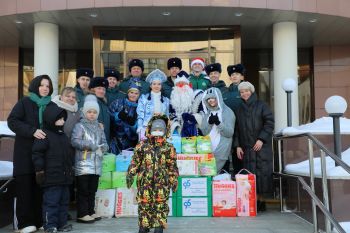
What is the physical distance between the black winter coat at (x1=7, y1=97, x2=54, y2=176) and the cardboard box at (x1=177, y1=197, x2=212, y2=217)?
90.9 inches

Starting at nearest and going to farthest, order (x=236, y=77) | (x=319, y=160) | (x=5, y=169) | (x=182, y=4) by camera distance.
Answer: (x=319, y=160), (x=5, y=169), (x=236, y=77), (x=182, y=4)

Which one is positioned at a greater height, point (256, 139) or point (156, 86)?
point (156, 86)

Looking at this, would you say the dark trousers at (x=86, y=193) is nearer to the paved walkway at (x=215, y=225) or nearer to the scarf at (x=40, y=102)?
the paved walkway at (x=215, y=225)

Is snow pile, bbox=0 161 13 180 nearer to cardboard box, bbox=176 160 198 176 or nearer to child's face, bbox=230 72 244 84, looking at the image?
cardboard box, bbox=176 160 198 176

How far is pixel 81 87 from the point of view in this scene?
762 centimetres

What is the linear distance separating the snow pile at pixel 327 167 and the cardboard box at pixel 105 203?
272 cm

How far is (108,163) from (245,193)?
2060 millimetres

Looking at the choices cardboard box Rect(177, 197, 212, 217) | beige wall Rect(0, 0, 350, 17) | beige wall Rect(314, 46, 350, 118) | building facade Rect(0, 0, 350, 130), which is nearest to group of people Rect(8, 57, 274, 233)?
cardboard box Rect(177, 197, 212, 217)

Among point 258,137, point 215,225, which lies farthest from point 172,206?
point 258,137

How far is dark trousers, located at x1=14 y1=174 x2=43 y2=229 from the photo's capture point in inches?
222

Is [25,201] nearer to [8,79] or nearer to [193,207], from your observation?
[193,207]

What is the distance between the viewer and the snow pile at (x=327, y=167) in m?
5.59

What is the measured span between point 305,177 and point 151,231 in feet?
7.47

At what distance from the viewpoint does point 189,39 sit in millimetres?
13055
